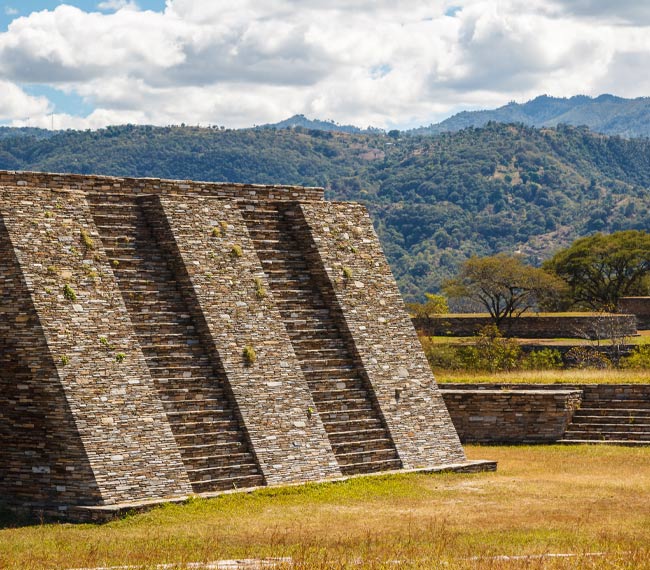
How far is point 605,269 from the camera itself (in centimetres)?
7500

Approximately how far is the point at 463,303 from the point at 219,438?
70.2 m

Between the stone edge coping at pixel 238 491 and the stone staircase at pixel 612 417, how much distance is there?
446cm

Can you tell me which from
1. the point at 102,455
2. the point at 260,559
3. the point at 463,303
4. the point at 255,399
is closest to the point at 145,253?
the point at 255,399

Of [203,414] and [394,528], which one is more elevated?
[203,414]

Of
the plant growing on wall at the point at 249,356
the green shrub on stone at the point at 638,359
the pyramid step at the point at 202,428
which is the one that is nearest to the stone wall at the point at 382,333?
the plant growing on wall at the point at 249,356

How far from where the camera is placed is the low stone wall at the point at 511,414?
1067 inches

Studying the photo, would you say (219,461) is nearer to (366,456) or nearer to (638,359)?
(366,456)

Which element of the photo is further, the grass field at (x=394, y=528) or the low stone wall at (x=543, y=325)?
the low stone wall at (x=543, y=325)

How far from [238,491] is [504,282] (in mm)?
50144

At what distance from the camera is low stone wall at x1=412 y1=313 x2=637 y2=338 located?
5422cm

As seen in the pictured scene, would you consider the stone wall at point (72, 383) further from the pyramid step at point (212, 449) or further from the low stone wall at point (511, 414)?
the low stone wall at point (511, 414)

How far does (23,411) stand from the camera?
62.0 feet

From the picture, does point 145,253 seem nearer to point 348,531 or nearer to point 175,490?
point 175,490

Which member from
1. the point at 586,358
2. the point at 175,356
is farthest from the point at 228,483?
the point at 586,358
